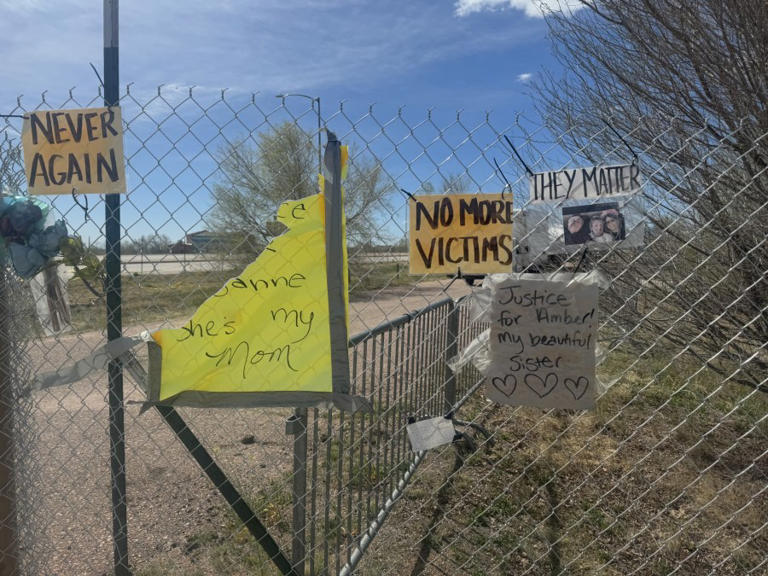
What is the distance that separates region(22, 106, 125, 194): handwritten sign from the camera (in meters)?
1.94

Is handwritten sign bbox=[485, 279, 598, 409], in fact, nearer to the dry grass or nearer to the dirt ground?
the dirt ground

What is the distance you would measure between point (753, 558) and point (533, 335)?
2690mm

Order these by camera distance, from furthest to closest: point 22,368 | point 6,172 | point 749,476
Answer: point 749,476, point 22,368, point 6,172

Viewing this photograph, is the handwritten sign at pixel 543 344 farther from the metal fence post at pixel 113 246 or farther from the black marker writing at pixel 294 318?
the metal fence post at pixel 113 246

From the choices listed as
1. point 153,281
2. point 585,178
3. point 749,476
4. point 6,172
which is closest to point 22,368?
point 153,281

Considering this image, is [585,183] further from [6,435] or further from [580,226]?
[6,435]

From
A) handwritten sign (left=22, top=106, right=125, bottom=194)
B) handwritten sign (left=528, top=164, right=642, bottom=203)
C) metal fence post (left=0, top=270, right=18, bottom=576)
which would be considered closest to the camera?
handwritten sign (left=528, top=164, right=642, bottom=203)

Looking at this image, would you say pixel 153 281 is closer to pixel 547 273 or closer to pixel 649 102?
pixel 547 273

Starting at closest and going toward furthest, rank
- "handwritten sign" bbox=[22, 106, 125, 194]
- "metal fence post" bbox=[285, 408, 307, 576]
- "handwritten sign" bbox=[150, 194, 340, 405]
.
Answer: "handwritten sign" bbox=[150, 194, 340, 405], "handwritten sign" bbox=[22, 106, 125, 194], "metal fence post" bbox=[285, 408, 307, 576]

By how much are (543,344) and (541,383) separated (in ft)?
0.43

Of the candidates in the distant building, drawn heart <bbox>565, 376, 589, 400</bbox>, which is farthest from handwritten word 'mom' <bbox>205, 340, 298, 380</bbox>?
drawn heart <bbox>565, 376, 589, 400</bbox>

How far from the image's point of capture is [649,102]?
325 centimetres

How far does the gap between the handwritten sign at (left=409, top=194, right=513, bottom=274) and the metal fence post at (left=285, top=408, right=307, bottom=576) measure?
938 millimetres

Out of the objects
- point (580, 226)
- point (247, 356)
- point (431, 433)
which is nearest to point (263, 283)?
point (247, 356)
